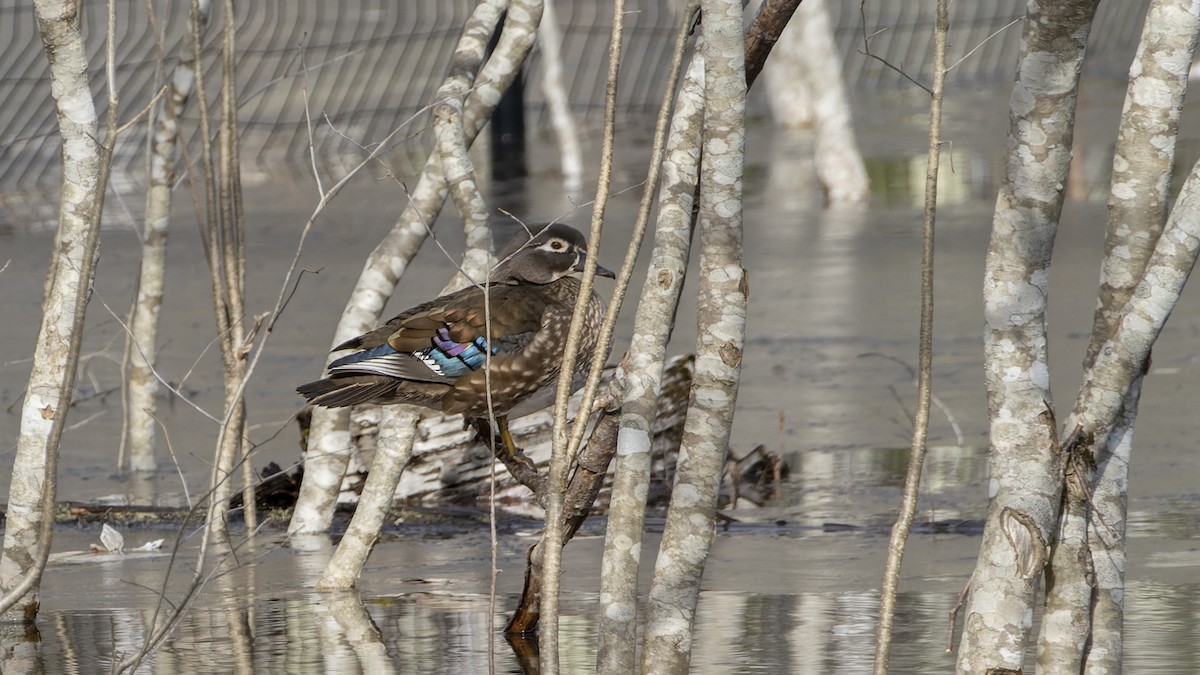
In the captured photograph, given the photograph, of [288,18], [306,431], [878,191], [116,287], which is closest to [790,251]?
[878,191]

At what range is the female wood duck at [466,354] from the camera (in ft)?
17.4

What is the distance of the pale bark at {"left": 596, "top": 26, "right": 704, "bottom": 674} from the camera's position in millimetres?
3719

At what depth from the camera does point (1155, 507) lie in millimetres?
6285

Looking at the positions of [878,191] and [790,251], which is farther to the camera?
[878,191]

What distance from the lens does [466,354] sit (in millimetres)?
5391

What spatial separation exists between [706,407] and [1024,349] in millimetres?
674

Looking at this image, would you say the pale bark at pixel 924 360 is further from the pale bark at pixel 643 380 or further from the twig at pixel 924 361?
the pale bark at pixel 643 380

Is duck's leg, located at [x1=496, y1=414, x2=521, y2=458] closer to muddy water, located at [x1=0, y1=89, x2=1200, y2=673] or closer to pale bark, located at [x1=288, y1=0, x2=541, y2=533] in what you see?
muddy water, located at [x1=0, y1=89, x2=1200, y2=673]

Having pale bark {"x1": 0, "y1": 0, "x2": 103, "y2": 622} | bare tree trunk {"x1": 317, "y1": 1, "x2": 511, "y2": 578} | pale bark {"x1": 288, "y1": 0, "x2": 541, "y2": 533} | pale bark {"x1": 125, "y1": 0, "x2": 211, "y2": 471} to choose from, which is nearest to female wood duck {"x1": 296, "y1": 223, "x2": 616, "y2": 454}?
bare tree trunk {"x1": 317, "y1": 1, "x2": 511, "y2": 578}

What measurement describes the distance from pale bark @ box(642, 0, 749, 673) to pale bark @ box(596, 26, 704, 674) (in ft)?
0.22

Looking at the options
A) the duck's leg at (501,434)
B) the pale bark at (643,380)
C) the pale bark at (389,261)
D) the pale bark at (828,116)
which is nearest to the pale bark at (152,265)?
the pale bark at (389,261)

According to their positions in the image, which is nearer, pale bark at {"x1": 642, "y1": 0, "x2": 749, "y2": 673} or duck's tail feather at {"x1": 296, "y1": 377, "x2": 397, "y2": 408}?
pale bark at {"x1": 642, "y1": 0, "x2": 749, "y2": 673}

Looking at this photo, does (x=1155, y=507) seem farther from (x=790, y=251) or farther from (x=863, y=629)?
(x=790, y=251)

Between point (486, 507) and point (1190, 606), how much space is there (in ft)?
9.60
